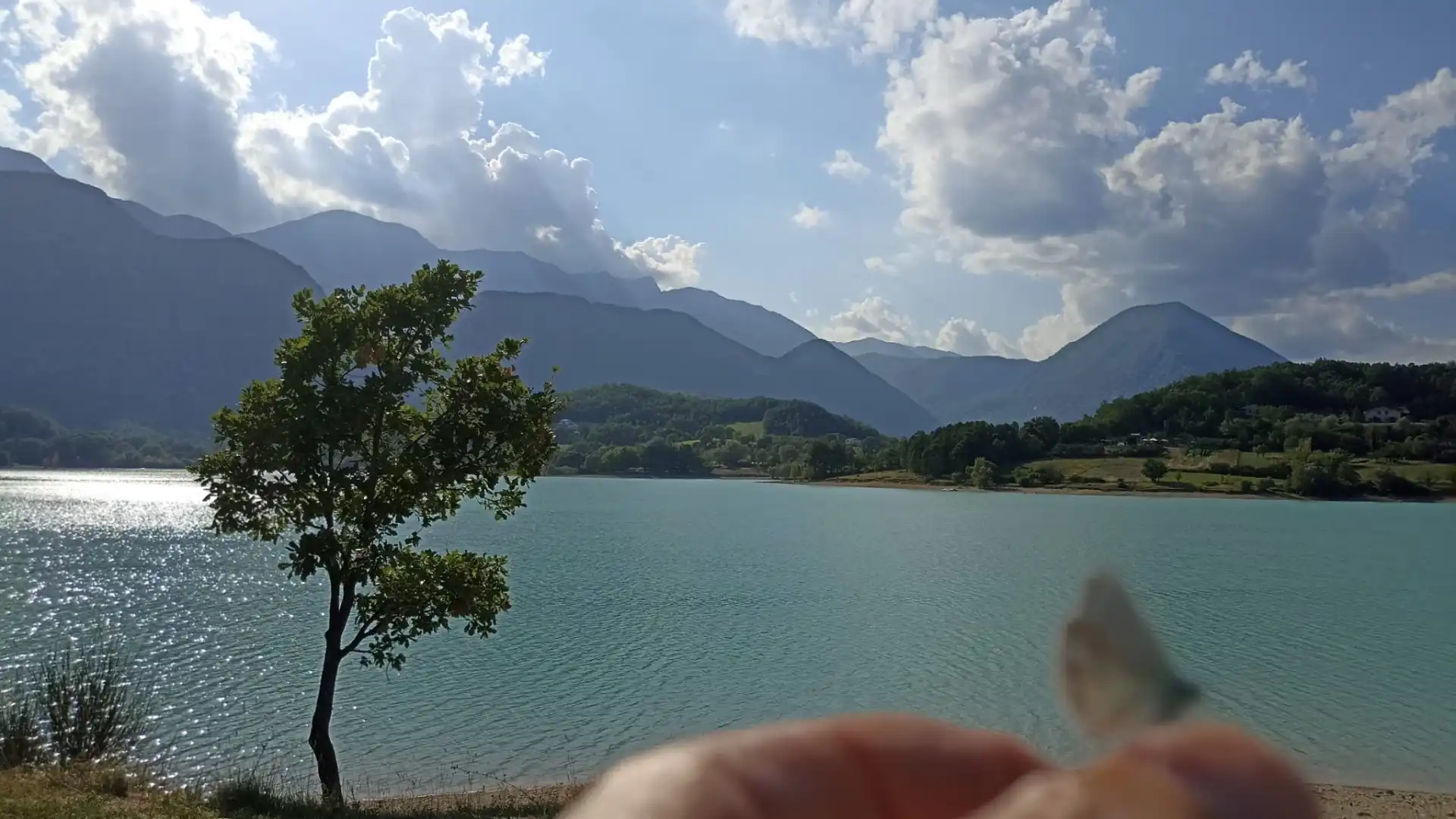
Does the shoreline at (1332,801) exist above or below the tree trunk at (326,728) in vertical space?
below

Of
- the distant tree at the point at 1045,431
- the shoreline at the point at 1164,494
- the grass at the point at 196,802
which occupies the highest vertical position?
the distant tree at the point at 1045,431

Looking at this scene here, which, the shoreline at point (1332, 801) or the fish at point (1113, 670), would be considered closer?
the fish at point (1113, 670)

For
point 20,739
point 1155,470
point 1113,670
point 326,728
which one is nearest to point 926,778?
point 1113,670

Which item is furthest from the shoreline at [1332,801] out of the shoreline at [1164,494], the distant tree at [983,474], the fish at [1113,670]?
the distant tree at [983,474]

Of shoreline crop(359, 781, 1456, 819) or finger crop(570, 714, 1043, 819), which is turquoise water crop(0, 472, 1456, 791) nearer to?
finger crop(570, 714, 1043, 819)

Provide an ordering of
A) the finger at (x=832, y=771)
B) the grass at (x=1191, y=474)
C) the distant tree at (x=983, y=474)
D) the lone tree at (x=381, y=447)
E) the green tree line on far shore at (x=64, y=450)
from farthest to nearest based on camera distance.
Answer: the green tree line on far shore at (x=64, y=450), the distant tree at (x=983, y=474), the grass at (x=1191, y=474), the lone tree at (x=381, y=447), the finger at (x=832, y=771)

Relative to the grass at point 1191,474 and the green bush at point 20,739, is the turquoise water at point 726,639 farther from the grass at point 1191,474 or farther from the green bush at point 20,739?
the grass at point 1191,474

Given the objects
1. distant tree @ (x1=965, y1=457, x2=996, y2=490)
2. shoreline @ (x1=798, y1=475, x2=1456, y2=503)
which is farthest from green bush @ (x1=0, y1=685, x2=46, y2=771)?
distant tree @ (x1=965, y1=457, x2=996, y2=490)

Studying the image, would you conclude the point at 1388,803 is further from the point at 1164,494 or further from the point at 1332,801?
the point at 1164,494
